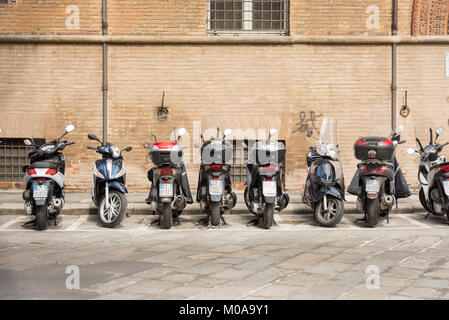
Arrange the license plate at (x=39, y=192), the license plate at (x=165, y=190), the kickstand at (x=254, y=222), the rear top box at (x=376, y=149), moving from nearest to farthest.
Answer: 1. the license plate at (x=39, y=192)
2. the license plate at (x=165, y=190)
3. the rear top box at (x=376, y=149)
4. the kickstand at (x=254, y=222)

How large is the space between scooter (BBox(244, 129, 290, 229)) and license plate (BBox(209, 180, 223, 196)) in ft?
1.96

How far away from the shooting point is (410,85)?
41.2 ft

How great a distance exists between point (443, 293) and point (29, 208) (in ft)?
19.2

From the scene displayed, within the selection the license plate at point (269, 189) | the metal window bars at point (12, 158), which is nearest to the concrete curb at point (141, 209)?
the license plate at point (269, 189)

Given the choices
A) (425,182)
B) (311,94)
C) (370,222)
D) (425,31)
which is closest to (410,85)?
(425,31)

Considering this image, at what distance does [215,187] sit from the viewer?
880cm

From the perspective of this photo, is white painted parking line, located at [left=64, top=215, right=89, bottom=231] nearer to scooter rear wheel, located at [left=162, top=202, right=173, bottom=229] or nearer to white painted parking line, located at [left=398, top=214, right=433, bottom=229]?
scooter rear wheel, located at [left=162, top=202, right=173, bottom=229]

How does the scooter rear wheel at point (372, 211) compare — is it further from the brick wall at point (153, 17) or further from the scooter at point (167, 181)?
the brick wall at point (153, 17)

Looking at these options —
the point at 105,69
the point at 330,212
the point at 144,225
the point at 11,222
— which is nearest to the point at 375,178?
the point at 330,212

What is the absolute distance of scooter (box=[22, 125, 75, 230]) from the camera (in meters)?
8.59

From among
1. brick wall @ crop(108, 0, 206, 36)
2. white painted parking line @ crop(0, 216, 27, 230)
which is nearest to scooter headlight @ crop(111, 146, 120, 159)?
white painted parking line @ crop(0, 216, 27, 230)

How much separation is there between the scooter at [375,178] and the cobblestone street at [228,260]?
323mm

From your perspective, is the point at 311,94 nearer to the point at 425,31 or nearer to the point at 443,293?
the point at 425,31

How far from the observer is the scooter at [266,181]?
8781mm
